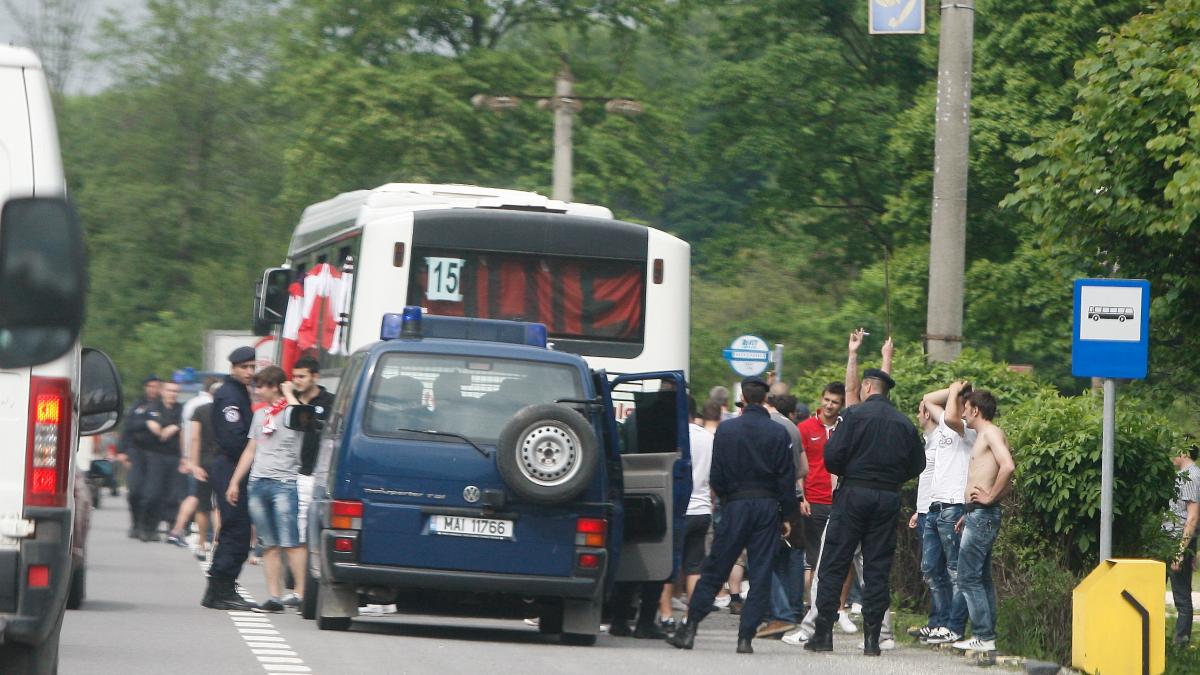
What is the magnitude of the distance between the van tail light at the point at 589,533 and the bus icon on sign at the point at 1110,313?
3374 mm

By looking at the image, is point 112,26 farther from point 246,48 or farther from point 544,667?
point 544,667

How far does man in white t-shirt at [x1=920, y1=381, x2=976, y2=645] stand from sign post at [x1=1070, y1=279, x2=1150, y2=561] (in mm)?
773

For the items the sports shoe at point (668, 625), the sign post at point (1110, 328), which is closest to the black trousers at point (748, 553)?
the sports shoe at point (668, 625)

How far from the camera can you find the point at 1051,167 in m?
15.2

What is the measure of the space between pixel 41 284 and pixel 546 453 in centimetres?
713

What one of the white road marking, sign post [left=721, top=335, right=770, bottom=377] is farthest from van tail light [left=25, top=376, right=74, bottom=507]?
sign post [left=721, top=335, right=770, bottom=377]

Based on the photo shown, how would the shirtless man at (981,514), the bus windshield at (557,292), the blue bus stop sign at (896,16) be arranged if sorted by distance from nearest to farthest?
the shirtless man at (981,514)
the bus windshield at (557,292)
the blue bus stop sign at (896,16)

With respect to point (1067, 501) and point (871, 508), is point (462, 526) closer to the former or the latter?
point (871, 508)

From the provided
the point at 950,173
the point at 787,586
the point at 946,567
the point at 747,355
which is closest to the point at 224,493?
the point at 787,586

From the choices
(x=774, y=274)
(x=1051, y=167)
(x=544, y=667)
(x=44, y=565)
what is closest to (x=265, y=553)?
(x=544, y=667)

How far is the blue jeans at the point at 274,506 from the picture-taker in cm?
1440

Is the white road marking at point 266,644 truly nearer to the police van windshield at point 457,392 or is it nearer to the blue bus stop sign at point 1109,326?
the police van windshield at point 457,392

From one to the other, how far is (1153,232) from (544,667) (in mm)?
5592

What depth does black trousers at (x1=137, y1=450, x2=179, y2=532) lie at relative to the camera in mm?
25062
